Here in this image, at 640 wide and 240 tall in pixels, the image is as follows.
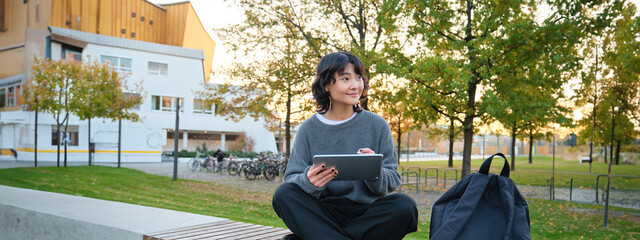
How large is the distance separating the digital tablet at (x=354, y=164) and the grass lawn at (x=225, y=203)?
4.85 m

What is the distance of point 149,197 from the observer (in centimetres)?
1186

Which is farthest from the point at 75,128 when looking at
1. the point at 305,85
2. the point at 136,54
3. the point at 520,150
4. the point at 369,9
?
the point at 520,150

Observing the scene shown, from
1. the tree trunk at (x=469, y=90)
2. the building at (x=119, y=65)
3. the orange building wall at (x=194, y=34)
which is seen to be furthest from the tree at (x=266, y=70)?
the orange building wall at (x=194, y=34)

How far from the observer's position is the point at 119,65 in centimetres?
3962

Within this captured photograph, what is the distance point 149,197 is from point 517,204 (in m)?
11.0

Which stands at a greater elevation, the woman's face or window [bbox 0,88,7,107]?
window [bbox 0,88,7,107]

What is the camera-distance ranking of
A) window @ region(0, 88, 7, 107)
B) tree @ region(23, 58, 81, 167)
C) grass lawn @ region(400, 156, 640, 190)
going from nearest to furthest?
grass lawn @ region(400, 156, 640, 190), tree @ region(23, 58, 81, 167), window @ region(0, 88, 7, 107)

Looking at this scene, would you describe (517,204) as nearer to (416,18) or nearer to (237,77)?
(416,18)

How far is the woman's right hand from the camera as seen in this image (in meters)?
2.50

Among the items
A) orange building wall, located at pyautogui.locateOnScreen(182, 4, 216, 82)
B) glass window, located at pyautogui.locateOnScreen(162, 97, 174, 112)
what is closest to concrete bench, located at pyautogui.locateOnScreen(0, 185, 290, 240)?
glass window, located at pyautogui.locateOnScreen(162, 97, 174, 112)

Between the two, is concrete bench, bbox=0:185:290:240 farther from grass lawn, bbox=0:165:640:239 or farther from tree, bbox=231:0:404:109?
tree, bbox=231:0:404:109

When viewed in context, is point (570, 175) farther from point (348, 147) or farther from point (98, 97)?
point (348, 147)

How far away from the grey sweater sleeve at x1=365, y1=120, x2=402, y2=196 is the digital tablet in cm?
13

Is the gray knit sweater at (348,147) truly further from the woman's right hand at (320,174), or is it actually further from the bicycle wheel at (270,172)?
the bicycle wheel at (270,172)
